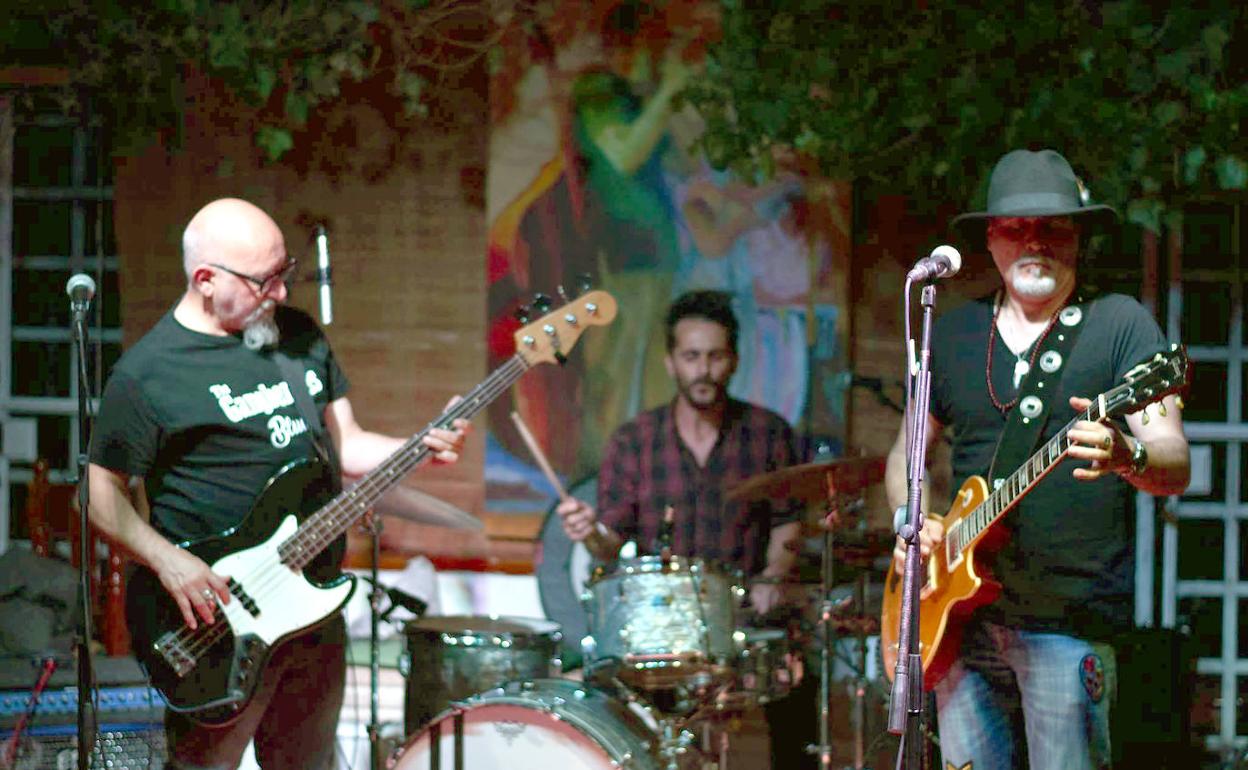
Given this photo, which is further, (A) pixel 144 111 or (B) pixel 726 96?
(A) pixel 144 111

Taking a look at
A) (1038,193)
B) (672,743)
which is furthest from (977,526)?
(672,743)

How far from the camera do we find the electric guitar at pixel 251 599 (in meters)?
4.79

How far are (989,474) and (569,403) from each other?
284 cm

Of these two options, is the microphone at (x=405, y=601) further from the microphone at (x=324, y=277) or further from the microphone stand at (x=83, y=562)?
the microphone stand at (x=83, y=562)

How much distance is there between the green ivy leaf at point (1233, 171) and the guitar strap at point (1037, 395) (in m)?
2.06

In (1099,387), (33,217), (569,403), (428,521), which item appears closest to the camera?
(1099,387)

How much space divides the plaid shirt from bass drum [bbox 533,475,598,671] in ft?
0.41

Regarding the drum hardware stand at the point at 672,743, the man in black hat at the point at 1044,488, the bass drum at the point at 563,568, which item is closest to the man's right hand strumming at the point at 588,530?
the bass drum at the point at 563,568

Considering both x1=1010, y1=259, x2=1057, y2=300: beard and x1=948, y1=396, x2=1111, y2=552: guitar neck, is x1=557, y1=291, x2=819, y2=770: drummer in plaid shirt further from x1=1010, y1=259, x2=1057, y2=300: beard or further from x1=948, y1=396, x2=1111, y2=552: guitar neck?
x1=1010, y1=259, x2=1057, y2=300: beard

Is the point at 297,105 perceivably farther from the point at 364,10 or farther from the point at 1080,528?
the point at 1080,528

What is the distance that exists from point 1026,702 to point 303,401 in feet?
7.65

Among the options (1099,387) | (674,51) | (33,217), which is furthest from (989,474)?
(33,217)

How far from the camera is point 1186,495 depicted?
688 cm

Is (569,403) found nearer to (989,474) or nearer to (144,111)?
(144,111)
